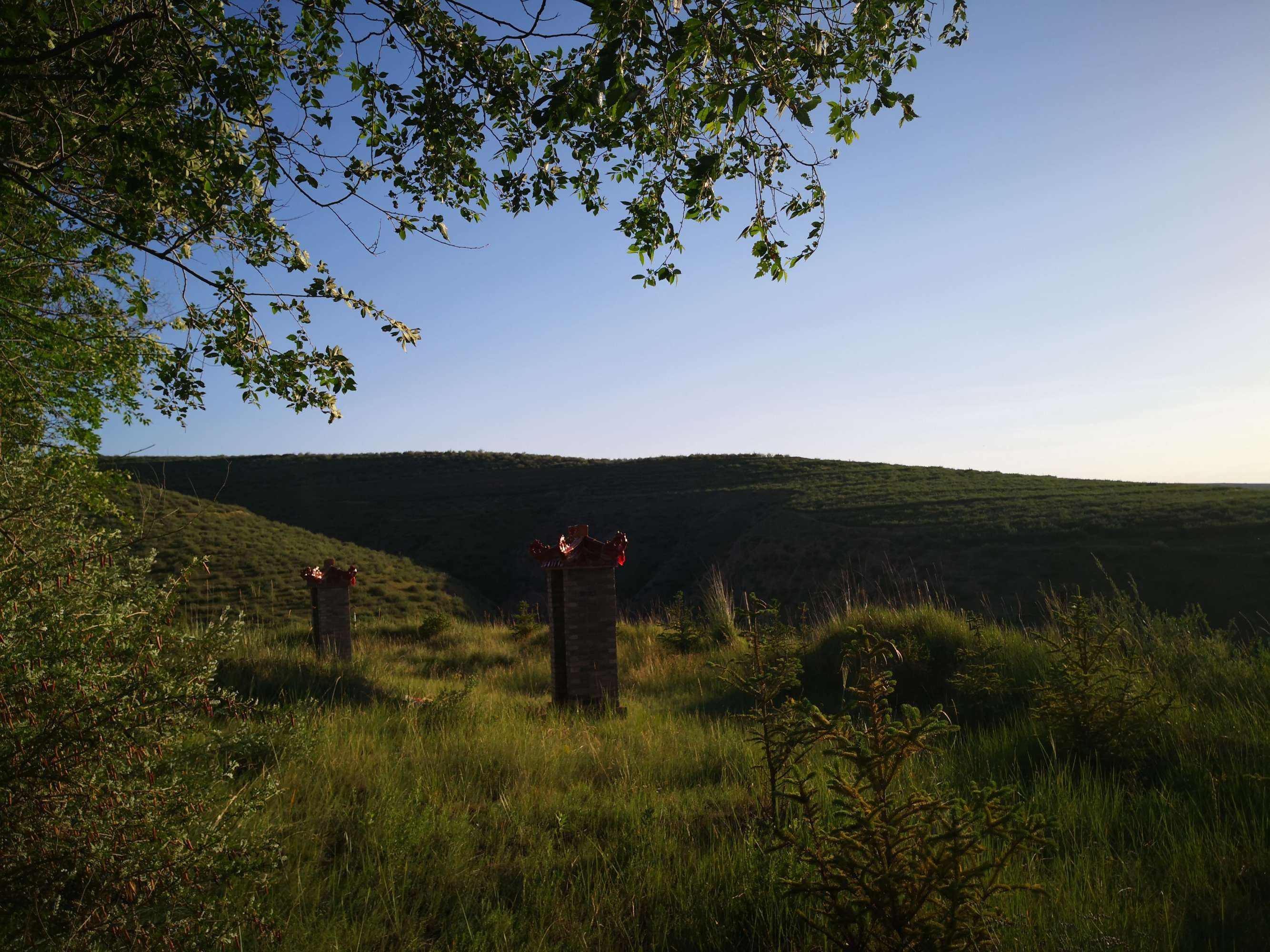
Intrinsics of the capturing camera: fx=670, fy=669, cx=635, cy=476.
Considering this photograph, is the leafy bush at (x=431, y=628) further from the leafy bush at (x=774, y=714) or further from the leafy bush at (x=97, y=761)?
the leafy bush at (x=97, y=761)

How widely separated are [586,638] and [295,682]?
3144mm

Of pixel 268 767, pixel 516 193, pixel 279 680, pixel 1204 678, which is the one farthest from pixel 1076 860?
pixel 279 680

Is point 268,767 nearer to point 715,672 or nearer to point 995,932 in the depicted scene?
point 995,932

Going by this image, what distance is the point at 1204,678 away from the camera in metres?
5.38

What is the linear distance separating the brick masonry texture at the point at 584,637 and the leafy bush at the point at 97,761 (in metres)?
5.05

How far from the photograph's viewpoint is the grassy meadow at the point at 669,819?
2.69 metres

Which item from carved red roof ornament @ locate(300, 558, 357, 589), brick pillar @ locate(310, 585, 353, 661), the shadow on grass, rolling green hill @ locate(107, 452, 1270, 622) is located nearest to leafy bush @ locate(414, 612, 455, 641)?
brick pillar @ locate(310, 585, 353, 661)

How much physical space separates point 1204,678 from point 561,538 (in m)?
6.27

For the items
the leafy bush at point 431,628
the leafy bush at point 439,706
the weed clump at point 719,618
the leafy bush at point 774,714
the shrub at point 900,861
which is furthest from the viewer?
the leafy bush at point 431,628

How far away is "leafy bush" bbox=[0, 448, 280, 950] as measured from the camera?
7.36 ft

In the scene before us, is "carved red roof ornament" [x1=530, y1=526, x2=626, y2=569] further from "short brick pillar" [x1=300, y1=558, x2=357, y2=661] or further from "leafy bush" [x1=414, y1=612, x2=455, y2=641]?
"leafy bush" [x1=414, y1=612, x2=455, y2=641]

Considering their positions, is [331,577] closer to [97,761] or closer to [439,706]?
[439,706]

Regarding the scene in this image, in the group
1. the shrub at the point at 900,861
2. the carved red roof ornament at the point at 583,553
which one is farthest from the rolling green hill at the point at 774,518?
the shrub at the point at 900,861

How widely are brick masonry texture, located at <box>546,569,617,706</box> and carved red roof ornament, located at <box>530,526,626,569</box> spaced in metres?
0.08
